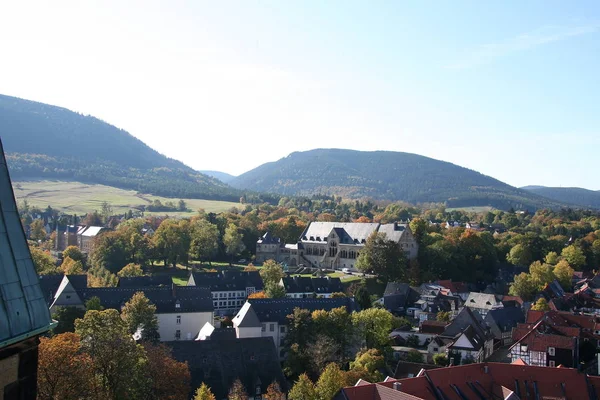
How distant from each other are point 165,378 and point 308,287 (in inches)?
1381

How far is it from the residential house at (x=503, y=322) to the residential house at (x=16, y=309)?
5298 cm

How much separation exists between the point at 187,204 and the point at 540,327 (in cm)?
15481

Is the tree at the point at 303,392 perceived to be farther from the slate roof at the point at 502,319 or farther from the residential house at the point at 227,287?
the residential house at the point at 227,287

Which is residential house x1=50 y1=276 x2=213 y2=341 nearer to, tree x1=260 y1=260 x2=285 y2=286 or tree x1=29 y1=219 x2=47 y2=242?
tree x1=260 y1=260 x2=285 y2=286

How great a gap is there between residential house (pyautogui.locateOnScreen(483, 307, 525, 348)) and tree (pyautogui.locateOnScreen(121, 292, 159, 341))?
30825 mm

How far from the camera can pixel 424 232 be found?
9244cm

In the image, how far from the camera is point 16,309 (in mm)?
7523

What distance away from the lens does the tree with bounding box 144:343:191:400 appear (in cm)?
3344

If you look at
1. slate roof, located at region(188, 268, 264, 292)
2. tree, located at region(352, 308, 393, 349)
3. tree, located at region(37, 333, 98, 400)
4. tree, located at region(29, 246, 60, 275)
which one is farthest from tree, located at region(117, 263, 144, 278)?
tree, located at region(37, 333, 98, 400)

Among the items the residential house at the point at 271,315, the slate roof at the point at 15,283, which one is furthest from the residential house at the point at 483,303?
the slate roof at the point at 15,283

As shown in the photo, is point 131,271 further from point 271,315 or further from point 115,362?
point 115,362

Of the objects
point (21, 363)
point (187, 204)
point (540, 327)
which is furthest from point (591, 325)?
point (187, 204)

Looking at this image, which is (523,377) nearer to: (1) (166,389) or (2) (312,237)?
(1) (166,389)

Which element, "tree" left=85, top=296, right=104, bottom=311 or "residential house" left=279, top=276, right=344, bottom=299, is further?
"residential house" left=279, top=276, right=344, bottom=299
